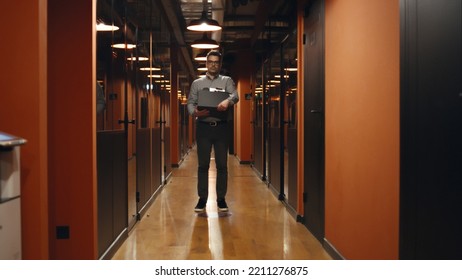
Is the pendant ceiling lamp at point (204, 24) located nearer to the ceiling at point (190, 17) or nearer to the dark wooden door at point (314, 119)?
the ceiling at point (190, 17)

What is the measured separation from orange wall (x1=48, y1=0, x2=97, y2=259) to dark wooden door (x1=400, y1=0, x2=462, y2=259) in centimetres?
172

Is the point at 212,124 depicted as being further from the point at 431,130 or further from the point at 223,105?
the point at 431,130

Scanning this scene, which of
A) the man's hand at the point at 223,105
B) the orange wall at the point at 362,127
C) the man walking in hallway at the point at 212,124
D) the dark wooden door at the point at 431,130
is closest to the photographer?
the dark wooden door at the point at 431,130

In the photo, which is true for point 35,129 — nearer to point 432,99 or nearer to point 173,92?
point 432,99

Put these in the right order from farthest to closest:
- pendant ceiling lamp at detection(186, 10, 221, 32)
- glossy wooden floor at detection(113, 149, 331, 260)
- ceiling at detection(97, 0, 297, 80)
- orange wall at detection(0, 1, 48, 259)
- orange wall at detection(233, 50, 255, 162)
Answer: orange wall at detection(233, 50, 255, 162)
pendant ceiling lamp at detection(186, 10, 221, 32)
ceiling at detection(97, 0, 297, 80)
glossy wooden floor at detection(113, 149, 331, 260)
orange wall at detection(0, 1, 48, 259)

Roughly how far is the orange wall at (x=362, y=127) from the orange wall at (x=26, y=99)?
157 centimetres

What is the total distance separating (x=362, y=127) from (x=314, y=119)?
4.07 ft

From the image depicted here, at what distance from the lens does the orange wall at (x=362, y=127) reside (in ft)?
6.63

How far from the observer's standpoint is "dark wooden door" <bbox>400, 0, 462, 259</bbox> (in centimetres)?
147

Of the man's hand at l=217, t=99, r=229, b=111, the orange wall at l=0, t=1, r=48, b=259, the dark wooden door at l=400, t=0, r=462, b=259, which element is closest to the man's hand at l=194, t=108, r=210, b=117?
the man's hand at l=217, t=99, r=229, b=111

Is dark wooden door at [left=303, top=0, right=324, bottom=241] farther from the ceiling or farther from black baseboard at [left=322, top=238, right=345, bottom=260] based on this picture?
the ceiling

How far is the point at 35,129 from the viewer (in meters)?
1.81

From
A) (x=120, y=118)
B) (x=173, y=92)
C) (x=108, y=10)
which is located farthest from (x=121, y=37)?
(x=173, y=92)

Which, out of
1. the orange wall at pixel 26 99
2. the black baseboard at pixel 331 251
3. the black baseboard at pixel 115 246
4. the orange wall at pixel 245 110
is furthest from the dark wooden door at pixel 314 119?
the orange wall at pixel 245 110
